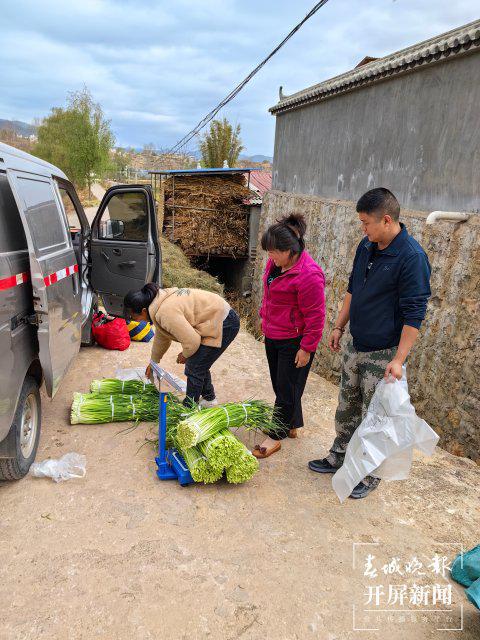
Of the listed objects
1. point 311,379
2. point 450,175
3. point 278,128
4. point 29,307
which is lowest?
point 311,379

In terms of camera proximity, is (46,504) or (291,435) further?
(291,435)

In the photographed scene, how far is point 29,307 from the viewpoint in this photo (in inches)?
117

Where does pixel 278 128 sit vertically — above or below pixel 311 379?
above

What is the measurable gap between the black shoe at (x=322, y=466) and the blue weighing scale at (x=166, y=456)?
949mm

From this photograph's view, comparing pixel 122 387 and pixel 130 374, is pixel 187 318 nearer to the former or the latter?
pixel 122 387

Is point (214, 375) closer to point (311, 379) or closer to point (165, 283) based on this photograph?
point (311, 379)

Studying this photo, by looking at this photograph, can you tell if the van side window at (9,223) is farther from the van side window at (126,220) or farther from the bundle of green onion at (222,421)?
the van side window at (126,220)

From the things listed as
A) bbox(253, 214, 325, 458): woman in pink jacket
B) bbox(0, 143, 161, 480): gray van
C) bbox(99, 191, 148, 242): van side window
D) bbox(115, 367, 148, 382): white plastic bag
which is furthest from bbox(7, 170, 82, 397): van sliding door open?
bbox(253, 214, 325, 458): woman in pink jacket

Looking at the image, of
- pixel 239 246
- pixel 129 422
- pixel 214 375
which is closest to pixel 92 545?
pixel 129 422

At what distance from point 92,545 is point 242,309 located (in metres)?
11.3

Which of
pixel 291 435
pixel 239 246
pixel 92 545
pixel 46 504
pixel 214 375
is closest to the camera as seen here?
pixel 92 545

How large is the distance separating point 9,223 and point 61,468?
66.6 inches

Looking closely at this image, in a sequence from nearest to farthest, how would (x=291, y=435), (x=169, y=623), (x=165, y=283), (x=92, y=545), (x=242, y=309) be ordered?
1. (x=169, y=623)
2. (x=92, y=545)
3. (x=291, y=435)
4. (x=165, y=283)
5. (x=242, y=309)

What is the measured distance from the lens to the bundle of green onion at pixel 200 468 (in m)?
2.96
